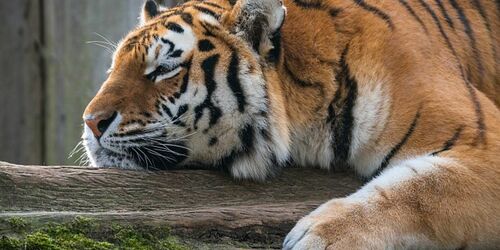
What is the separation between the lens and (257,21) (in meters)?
3.24

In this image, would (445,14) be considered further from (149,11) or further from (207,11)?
(149,11)

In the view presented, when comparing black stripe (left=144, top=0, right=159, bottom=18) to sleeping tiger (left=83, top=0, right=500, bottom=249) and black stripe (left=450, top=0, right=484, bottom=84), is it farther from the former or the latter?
black stripe (left=450, top=0, right=484, bottom=84)

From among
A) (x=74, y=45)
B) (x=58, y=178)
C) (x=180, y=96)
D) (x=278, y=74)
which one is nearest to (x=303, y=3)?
(x=278, y=74)

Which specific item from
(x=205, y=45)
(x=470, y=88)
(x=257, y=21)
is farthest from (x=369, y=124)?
(x=205, y=45)

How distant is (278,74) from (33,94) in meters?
3.20

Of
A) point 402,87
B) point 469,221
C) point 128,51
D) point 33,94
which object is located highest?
point 128,51

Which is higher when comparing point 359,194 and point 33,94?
point 359,194

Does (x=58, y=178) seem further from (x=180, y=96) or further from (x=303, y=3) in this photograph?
(x=303, y=3)

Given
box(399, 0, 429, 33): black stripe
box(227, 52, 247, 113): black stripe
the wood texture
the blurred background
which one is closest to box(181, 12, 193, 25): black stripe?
box(227, 52, 247, 113): black stripe

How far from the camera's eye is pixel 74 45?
6.05m

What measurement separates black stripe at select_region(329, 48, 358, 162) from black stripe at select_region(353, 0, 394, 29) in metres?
0.25

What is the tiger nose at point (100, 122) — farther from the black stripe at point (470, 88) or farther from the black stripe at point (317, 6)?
the black stripe at point (470, 88)

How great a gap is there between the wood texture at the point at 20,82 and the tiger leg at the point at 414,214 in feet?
11.6

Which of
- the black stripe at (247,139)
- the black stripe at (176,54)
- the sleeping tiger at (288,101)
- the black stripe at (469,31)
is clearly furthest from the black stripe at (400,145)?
the black stripe at (176,54)
